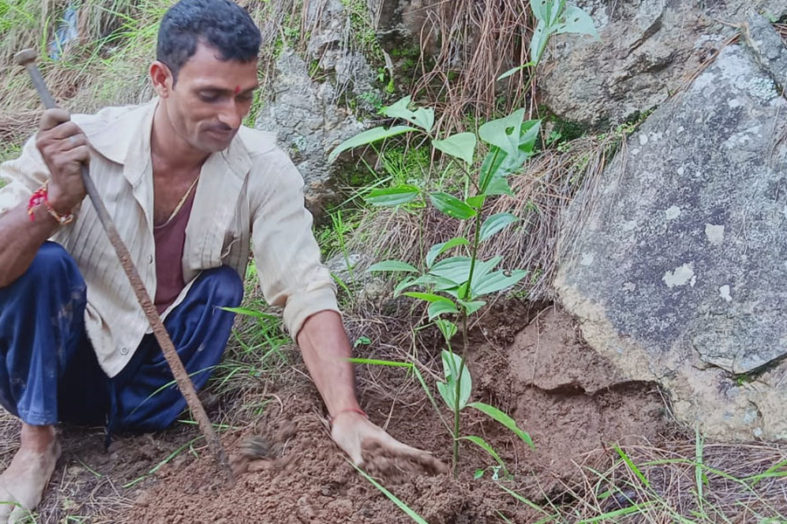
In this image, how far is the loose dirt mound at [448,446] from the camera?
1.91 metres

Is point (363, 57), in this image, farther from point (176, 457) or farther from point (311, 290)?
point (176, 457)

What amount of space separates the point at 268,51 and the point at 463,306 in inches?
81.6

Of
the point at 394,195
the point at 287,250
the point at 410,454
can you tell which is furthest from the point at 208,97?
the point at 410,454

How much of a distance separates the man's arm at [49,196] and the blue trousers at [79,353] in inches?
2.8

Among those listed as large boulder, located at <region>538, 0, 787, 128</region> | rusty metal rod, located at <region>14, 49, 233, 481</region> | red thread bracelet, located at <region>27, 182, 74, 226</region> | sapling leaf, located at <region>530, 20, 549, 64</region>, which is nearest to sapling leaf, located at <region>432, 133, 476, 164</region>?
sapling leaf, located at <region>530, 20, 549, 64</region>

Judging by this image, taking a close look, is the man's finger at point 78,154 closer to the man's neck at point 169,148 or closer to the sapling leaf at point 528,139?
the man's neck at point 169,148

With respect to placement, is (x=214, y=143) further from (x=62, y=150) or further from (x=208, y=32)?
(x=62, y=150)

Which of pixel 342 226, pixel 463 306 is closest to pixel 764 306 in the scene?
pixel 463 306

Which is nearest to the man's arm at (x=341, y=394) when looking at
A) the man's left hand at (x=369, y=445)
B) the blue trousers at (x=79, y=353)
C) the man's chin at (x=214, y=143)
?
the man's left hand at (x=369, y=445)

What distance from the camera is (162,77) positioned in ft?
7.33

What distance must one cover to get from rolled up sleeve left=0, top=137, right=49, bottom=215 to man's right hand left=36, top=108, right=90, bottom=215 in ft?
0.60

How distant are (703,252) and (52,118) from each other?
169 cm

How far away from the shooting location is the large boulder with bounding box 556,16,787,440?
2133 mm

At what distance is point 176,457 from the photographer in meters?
2.31
